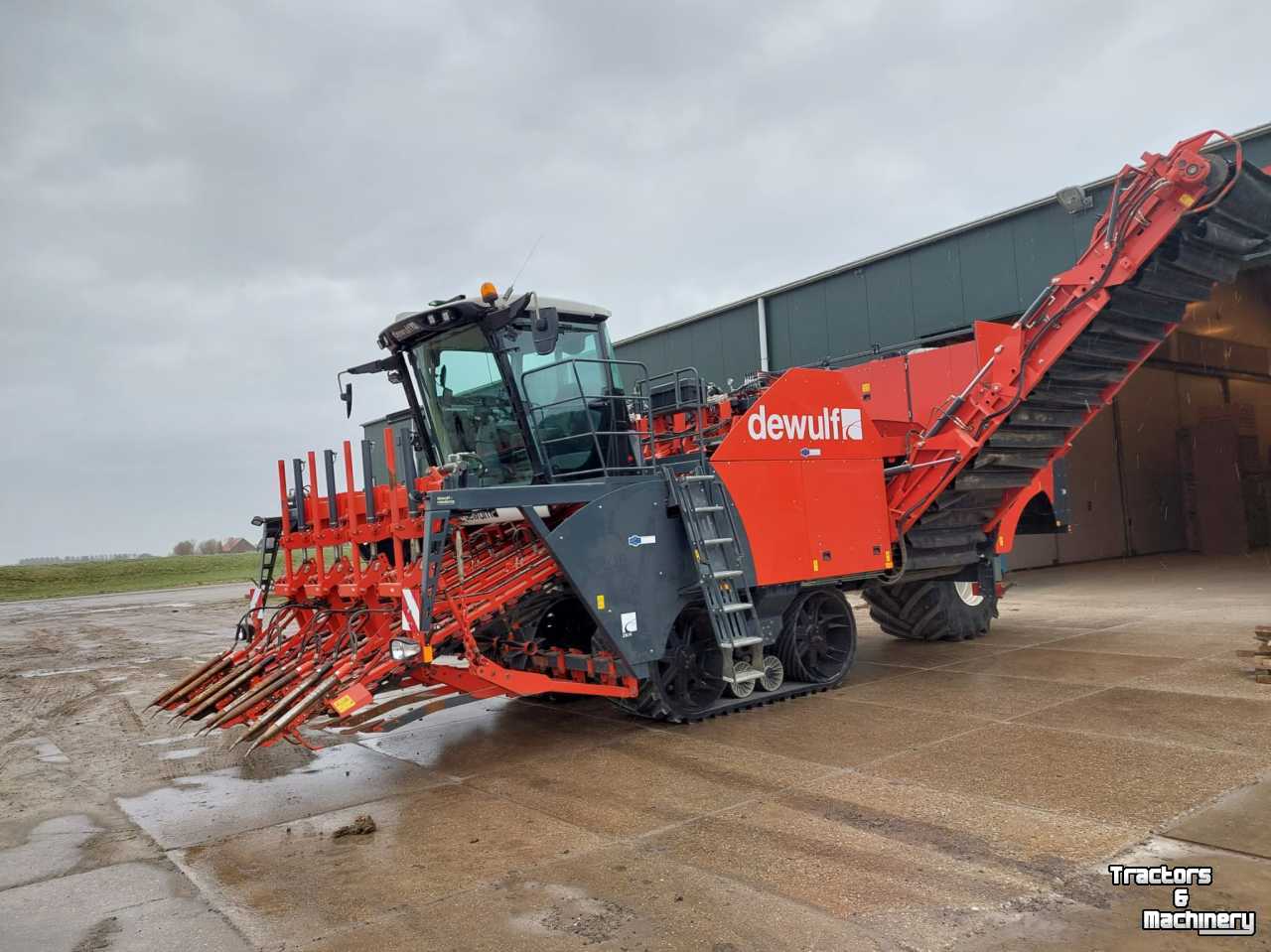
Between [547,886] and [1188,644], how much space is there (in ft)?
25.0

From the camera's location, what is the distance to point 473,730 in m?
7.08

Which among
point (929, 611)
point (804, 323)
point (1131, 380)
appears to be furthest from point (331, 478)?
point (1131, 380)

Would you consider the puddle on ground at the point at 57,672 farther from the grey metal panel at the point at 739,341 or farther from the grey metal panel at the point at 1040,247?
the grey metal panel at the point at 1040,247

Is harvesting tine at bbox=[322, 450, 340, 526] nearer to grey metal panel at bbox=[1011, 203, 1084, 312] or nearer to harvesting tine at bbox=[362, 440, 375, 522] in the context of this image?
harvesting tine at bbox=[362, 440, 375, 522]

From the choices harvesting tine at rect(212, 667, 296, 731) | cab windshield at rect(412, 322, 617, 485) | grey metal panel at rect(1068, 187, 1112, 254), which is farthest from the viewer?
grey metal panel at rect(1068, 187, 1112, 254)

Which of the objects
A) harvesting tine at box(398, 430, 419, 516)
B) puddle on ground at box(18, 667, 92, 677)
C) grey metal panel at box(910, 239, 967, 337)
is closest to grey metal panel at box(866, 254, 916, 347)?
grey metal panel at box(910, 239, 967, 337)

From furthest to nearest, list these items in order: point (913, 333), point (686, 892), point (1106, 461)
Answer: point (1106, 461)
point (913, 333)
point (686, 892)

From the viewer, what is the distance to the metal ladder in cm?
648

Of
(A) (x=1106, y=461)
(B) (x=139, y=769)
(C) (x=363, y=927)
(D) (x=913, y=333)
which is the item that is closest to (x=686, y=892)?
(C) (x=363, y=927)

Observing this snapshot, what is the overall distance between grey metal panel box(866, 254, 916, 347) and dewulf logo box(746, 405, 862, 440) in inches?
284

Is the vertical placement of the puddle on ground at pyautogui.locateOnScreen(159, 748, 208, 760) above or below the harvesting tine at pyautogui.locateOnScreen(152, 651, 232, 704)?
below

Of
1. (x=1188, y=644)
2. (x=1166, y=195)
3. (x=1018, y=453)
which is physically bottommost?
(x=1188, y=644)

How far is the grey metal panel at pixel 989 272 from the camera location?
13.0m

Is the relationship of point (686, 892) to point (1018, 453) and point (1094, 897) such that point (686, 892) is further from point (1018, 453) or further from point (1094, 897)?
point (1018, 453)
